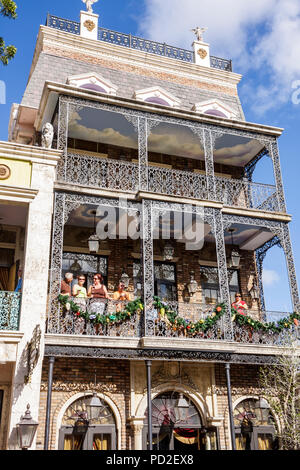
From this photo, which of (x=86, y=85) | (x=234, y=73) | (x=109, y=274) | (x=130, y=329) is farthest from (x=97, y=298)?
(x=234, y=73)

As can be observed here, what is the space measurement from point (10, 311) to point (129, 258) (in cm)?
434

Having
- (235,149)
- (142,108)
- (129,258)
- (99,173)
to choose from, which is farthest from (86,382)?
(235,149)

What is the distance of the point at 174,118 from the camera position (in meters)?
14.4

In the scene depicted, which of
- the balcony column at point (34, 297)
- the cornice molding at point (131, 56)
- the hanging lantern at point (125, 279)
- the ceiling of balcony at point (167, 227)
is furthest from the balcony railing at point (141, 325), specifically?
the cornice molding at point (131, 56)

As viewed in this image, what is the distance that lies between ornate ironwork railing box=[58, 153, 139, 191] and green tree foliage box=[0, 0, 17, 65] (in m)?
3.84

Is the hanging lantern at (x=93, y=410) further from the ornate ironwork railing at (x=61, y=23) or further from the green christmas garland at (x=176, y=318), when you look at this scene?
the ornate ironwork railing at (x=61, y=23)

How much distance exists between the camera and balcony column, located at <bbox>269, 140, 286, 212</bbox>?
14.8 metres

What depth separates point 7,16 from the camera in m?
8.89

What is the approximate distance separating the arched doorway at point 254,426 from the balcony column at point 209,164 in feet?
18.0

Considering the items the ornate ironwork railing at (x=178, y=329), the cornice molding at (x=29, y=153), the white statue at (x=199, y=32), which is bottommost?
the ornate ironwork railing at (x=178, y=329)

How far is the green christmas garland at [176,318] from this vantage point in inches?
459

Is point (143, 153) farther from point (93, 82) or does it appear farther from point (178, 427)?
point (178, 427)

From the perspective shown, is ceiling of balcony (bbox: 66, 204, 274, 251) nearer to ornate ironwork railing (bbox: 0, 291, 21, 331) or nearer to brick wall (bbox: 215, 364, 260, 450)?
ornate ironwork railing (bbox: 0, 291, 21, 331)
